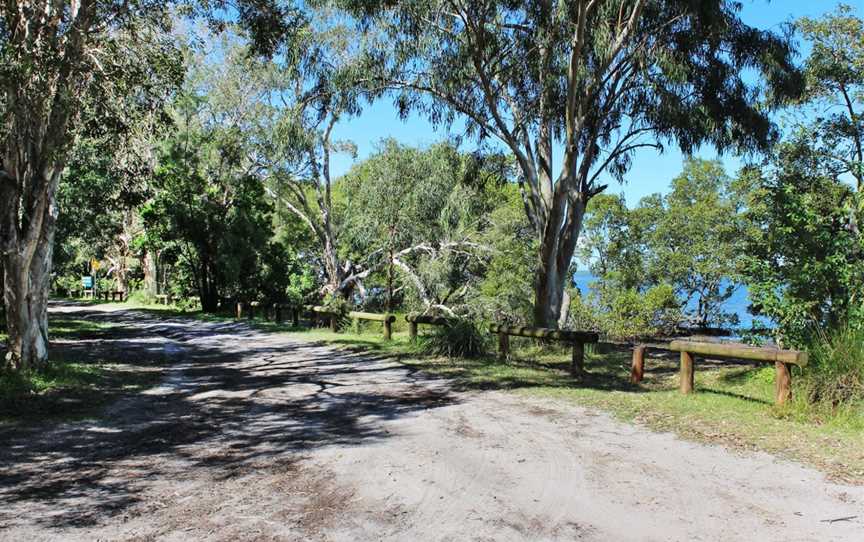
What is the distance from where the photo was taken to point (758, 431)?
6.25 meters

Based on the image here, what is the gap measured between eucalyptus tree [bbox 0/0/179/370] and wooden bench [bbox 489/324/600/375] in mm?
7023

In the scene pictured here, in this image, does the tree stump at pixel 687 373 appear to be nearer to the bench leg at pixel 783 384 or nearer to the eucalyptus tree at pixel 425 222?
the bench leg at pixel 783 384

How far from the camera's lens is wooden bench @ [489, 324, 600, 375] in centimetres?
984

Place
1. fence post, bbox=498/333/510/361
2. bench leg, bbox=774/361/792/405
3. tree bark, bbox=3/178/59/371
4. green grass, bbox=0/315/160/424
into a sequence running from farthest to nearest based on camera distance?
1. fence post, bbox=498/333/510/361
2. tree bark, bbox=3/178/59/371
3. green grass, bbox=0/315/160/424
4. bench leg, bbox=774/361/792/405

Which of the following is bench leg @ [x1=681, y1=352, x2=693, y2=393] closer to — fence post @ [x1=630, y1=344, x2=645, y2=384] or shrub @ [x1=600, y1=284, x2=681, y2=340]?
fence post @ [x1=630, y1=344, x2=645, y2=384]

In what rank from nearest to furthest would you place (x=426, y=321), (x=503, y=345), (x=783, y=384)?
(x=783, y=384)
(x=503, y=345)
(x=426, y=321)

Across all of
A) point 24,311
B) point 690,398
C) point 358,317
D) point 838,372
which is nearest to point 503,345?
point 690,398

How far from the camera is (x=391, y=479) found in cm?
484

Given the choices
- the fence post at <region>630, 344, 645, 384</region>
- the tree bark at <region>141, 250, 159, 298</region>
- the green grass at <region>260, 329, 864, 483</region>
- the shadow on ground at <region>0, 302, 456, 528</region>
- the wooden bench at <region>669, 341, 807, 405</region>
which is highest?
the tree bark at <region>141, 250, 159, 298</region>

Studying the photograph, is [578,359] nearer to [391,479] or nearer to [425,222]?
[391,479]

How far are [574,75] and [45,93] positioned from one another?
28.8ft

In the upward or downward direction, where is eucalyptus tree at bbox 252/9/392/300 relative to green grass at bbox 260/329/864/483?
upward

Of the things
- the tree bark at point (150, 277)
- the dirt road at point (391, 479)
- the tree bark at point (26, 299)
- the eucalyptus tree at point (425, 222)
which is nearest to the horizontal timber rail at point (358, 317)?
the eucalyptus tree at point (425, 222)

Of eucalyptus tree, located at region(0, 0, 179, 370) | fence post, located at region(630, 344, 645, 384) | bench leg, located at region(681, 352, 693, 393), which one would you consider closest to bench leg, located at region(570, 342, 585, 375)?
fence post, located at region(630, 344, 645, 384)
